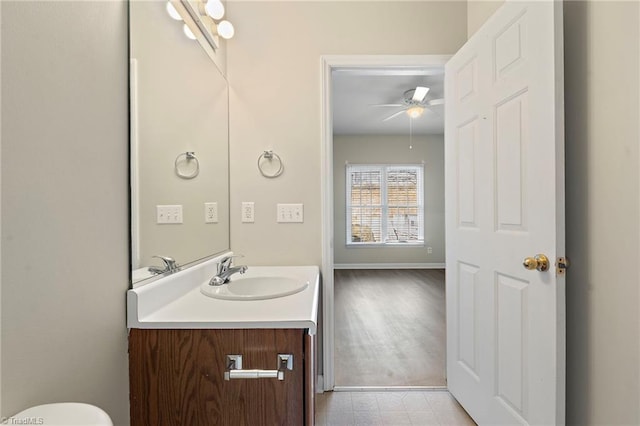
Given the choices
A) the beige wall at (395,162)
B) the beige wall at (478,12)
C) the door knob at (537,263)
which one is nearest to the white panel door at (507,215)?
the door knob at (537,263)

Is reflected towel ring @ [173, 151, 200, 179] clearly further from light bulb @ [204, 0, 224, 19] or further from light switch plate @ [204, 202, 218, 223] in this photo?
light bulb @ [204, 0, 224, 19]

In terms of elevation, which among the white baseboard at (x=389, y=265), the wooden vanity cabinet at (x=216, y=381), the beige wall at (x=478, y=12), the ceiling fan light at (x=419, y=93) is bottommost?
the white baseboard at (x=389, y=265)

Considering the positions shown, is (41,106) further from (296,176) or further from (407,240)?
(407,240)

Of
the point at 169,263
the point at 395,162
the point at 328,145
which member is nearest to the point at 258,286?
the point at 169,263

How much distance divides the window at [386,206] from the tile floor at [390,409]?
4.66 metres

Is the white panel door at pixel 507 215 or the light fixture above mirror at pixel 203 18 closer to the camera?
the white panel door at pixel 507 215

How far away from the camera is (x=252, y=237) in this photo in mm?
2057

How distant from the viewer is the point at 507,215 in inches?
57.3

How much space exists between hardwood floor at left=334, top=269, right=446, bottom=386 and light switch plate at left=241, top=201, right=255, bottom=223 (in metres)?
1.18

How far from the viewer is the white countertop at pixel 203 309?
3.49ft

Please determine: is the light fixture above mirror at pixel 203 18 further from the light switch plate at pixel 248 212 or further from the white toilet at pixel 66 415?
the white toilet at pixel 66 415

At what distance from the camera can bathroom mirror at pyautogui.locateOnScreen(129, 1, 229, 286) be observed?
3.89 feet

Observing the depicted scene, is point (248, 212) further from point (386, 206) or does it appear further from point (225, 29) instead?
point (386, 206)

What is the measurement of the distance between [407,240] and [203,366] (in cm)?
602
